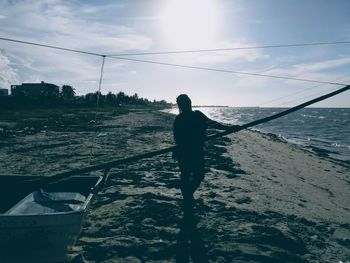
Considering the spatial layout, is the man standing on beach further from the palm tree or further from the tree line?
the palm tree

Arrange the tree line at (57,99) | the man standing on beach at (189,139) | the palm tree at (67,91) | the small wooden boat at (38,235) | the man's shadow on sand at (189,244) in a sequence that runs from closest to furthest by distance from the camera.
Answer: the small wooden boat at (38,235) < the man's shadow on sand at (189,244) < the man standing on beach at (189,139) < the tree line at (57,99) < the palm tree at (67,91)

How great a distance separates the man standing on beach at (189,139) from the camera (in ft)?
22.6

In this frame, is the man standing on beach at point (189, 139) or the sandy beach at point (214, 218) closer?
the sandy beach at point (214, 218)

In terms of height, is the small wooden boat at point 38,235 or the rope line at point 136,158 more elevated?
the rope line at point 136,158

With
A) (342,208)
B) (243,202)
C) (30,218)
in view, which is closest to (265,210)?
(243,202)

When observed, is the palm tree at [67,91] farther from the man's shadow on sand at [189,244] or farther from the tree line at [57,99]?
the man's shadow on sand at [189,244]

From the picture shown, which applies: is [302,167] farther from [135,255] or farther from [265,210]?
[135,255]

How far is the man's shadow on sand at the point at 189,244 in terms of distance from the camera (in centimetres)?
535

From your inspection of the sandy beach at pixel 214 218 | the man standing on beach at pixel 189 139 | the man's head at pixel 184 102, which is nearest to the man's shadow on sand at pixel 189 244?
the sandy beach at pixel 214 218

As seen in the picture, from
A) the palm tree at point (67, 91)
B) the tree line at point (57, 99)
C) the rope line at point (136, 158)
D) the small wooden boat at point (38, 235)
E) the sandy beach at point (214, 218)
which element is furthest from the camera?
the palm tree at point (67, 91)

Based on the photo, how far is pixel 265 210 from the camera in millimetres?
7941

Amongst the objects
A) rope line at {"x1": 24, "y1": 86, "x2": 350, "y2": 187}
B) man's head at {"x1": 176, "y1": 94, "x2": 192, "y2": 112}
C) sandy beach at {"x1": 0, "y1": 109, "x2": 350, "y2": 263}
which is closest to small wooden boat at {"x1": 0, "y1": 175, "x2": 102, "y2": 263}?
sandy beach at {"x1": 0, "y1": 109, "x2": 350, "y2": 263}

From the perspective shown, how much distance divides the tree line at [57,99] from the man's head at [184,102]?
2725cm

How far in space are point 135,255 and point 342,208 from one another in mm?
7092
